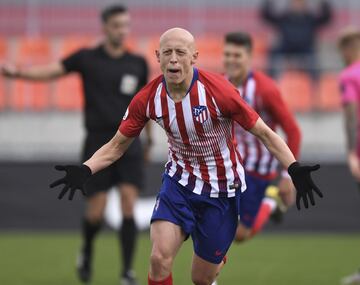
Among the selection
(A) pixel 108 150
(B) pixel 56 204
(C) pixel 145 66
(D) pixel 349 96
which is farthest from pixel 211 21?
(A) pixel 108 150

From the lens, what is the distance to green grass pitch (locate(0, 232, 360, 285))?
9.22m

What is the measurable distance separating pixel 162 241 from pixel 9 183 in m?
7.25

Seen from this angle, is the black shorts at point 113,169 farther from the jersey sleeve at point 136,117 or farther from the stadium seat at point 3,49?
the stadium seat at point 3,49

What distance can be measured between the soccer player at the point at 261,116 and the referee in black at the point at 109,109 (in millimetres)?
1158

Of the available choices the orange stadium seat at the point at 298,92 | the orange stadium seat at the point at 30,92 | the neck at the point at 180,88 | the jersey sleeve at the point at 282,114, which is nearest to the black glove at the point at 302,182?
the neck at the point at 180,88

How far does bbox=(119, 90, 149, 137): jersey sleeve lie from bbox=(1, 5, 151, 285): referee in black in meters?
2.90

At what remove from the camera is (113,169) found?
932 cm

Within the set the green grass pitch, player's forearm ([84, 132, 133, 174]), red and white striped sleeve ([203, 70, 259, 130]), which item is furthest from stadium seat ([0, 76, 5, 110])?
red and white striped sleeve ([203, 70, 259, 130])

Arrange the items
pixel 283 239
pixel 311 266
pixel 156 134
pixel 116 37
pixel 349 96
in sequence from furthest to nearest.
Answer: pixel 156 134
pixel 283 239
pixel 311 266
pixel 116 37
pixel 349 96

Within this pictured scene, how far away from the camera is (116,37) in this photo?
929cm

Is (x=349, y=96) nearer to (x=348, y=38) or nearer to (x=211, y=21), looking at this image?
(x=348, y=38)

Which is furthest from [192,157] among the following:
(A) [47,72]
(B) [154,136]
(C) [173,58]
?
(B) [154,136]

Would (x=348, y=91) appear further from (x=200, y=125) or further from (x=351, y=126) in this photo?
(x=200, y=125)

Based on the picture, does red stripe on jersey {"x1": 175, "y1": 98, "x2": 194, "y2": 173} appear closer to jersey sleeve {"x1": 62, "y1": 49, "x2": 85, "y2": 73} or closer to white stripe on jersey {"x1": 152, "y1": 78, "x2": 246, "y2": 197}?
white stripe on jersey {"x1": 152, "y1": 78, "x2": 246, "y2": 197}
